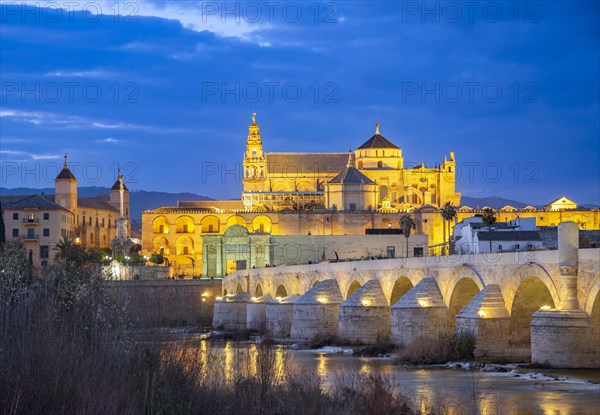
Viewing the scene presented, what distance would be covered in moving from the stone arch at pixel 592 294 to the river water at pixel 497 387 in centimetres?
156

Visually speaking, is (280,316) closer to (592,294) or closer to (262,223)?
(592,294)

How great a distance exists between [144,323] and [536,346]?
1205cm

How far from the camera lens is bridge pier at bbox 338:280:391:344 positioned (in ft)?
119

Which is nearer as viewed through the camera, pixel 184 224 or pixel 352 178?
pixel 352 178

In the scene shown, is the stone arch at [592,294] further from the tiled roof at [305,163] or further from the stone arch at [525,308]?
the tiled roof at [305,163]

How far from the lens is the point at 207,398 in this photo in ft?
53.6

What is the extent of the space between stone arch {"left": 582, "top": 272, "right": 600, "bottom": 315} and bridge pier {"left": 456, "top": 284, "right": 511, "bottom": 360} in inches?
141

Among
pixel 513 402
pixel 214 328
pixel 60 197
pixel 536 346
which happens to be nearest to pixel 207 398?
pixel 513 402

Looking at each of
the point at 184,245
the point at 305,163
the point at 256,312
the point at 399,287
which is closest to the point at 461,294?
the point at 399,287

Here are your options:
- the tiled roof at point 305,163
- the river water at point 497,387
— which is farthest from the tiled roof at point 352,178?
the river water at point 497,387

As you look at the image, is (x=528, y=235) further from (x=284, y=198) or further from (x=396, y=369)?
(x=284, y=198)

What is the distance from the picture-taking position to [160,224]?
99.4 meters

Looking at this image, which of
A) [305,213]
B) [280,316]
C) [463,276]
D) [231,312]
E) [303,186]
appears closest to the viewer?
[463,276]

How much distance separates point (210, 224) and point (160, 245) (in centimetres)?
534
